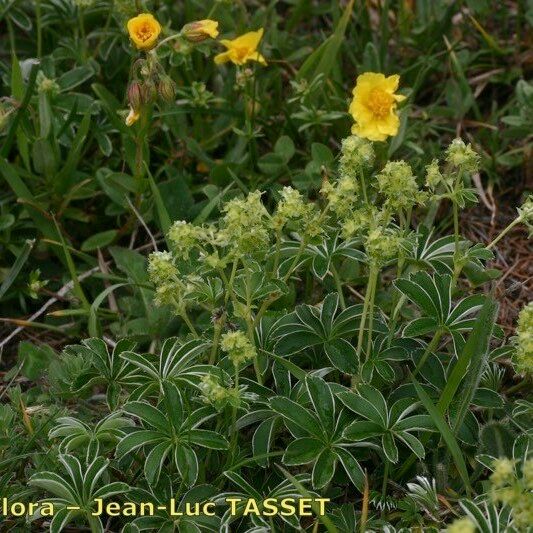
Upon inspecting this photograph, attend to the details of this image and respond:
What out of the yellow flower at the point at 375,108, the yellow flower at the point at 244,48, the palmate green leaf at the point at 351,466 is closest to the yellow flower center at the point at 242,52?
the yellow flower at the point at 244,48

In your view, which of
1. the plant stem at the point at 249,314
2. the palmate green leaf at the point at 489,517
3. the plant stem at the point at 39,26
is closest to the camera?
the palmate green leaf at the point at 489,517

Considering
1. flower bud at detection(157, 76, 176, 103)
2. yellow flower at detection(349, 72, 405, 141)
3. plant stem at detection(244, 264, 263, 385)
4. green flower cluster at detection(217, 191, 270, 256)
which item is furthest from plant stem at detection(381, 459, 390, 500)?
flower bud at detection(157, 76, 176, 103)

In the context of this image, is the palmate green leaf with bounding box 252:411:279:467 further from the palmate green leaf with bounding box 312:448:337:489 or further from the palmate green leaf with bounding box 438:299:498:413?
the palmate green leaf with bounding box 438:299:498:413

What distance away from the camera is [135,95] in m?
2.57

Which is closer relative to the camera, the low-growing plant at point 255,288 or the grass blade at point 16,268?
the low-growing plant at point 255,288

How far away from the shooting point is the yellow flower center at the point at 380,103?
2445mm

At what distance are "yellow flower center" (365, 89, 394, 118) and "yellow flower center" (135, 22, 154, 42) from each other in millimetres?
631

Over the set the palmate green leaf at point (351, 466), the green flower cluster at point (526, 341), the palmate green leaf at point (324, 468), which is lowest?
the palmate green leaf at point (351, 466)

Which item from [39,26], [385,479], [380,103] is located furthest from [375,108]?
[39,26]

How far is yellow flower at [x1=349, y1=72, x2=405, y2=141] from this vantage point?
2.43 metres

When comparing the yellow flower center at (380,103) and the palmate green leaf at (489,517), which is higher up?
the yellow flower center at (380,103)

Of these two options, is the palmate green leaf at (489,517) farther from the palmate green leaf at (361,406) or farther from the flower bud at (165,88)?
the flower bud at (165,88)

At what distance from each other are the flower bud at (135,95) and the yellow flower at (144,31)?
113 millimetres

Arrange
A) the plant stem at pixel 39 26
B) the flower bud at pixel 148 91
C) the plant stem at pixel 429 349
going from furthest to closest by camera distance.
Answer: the plant stem at pixel 39 26, the flower bud at pixel 148 91, the plant stem at pixel 429 349
